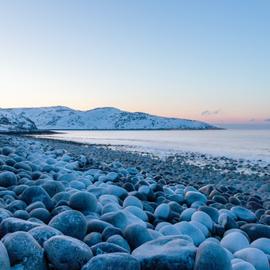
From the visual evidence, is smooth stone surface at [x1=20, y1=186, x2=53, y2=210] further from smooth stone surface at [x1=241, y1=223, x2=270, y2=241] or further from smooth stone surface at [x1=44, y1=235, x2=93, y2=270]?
smooth stone surface at [x1=241, y1=223, x2=270, y2=241]

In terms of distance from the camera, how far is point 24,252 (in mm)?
2533

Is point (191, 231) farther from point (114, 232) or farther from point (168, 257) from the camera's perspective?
point (168, 257)

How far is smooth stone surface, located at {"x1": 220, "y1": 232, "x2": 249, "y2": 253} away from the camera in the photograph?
3.77 m

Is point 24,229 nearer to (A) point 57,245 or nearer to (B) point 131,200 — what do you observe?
(A) point 57,245

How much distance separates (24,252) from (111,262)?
1.81 feet

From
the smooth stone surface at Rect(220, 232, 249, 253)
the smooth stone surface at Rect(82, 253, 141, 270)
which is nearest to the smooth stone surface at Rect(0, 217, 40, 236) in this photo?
the smooth stone surface at Rect(82, 253, 141, 270)

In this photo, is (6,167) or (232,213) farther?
(6,167)

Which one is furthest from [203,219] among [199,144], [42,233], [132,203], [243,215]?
[199,144]

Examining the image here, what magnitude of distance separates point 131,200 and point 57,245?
2572 mm

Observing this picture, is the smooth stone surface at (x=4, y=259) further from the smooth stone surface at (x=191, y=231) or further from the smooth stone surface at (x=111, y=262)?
the smooth stone surface at (x=191, y=231)

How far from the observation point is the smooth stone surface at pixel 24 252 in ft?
8.22

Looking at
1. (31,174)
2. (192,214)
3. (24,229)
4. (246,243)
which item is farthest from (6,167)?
(246,243)

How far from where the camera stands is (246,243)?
3.87 metres

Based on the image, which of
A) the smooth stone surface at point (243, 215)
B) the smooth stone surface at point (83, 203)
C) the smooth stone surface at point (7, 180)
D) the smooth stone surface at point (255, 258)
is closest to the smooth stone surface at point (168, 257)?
the smooth stone surface at point (255, 258)
